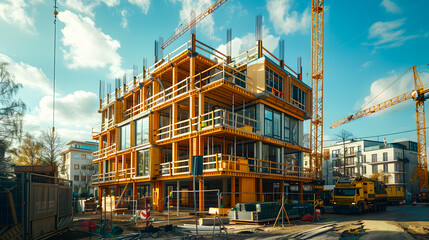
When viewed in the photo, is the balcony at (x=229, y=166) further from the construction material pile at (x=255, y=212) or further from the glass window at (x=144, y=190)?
the glass window at (x=144, y=190)

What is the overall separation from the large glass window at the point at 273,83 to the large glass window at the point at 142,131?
11596 mm

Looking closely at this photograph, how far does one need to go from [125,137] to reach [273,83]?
16150 millimetres

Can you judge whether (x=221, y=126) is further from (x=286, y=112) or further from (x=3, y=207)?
(x=3, y=207)

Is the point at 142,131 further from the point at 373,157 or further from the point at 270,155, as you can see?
the point at 373,157

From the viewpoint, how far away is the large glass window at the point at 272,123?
1057 inches

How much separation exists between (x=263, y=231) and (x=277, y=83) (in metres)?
16.9

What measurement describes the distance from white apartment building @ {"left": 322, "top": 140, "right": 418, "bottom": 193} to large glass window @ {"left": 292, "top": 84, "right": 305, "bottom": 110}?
49.8 meters

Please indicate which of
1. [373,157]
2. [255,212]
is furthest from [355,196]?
[373,157]

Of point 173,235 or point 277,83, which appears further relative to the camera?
point 277,83

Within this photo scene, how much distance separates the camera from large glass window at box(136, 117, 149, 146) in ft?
93.5

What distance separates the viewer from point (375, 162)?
8312 cm

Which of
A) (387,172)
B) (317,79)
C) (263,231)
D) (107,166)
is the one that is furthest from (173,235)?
(387,172)

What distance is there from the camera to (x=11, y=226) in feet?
29.9

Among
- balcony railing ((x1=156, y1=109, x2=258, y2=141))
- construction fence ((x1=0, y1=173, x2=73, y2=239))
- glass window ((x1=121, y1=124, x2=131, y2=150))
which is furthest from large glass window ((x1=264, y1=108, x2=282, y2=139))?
construction fence ((x1=0, y1=173, x2=73, y2=239))
